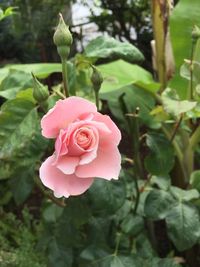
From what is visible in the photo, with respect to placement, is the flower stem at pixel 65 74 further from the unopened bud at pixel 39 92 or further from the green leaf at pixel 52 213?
the green leaf at pixel 52 213

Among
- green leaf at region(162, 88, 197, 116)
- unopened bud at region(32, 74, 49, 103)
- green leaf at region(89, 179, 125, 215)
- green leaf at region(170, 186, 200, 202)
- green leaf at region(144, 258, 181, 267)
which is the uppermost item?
unopened bud at region(32, 74, 49, 103)

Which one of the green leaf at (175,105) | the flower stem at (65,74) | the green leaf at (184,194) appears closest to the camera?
the flower stem at (65,74)

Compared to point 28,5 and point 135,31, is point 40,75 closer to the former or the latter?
point 28,5

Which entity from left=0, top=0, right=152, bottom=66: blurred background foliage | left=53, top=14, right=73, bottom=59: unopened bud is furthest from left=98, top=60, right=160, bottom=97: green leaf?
left=0, top=0, right=152, bottom=66: blurred background foliage

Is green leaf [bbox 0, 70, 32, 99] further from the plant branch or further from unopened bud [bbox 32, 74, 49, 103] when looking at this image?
the plant branch

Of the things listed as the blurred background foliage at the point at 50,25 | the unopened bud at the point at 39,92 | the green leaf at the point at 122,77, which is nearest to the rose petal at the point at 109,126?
the unopened bud at the point at 39,92

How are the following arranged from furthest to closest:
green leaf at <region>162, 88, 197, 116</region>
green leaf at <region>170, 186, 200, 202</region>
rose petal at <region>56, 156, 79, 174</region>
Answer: green leaf at <region>170, 186, 200, 202</region>
green leaf at <region>162, 88, 197, 116</region>
rose petal at <region>56, 156, 79, 174</region>

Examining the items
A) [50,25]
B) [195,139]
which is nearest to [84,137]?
[195,139]

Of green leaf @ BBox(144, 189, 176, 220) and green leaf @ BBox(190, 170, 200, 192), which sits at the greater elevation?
green leaf @ BBox(144, 189, 176, 220)
